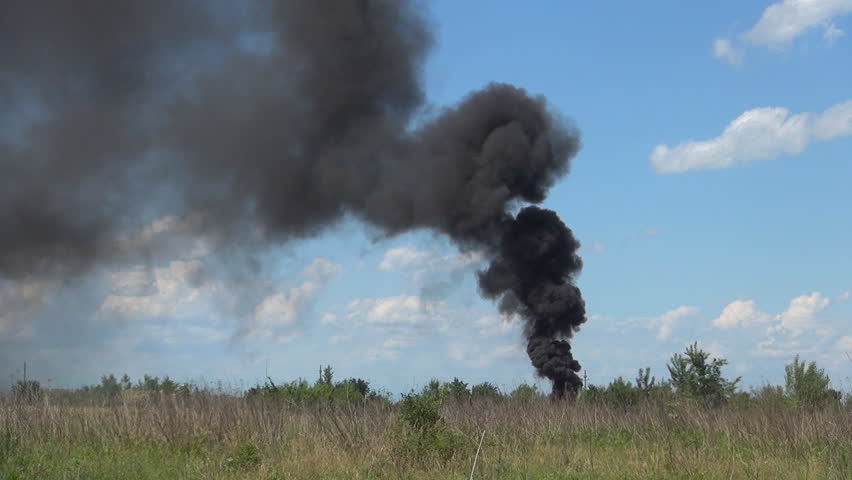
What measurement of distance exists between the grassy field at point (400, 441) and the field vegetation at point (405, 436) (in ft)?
0.16

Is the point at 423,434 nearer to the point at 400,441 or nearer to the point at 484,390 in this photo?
the point at 400,441

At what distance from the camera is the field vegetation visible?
13828mm

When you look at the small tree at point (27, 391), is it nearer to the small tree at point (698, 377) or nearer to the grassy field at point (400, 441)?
the grassy field at point (400, 441)

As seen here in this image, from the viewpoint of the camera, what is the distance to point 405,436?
14.8m

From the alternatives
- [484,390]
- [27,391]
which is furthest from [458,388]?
[27,391]

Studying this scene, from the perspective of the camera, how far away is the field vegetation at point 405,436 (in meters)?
13.8

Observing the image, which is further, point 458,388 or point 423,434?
point 458,388

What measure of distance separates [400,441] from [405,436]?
0.14 metres

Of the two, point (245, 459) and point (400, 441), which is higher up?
point (400, 441)

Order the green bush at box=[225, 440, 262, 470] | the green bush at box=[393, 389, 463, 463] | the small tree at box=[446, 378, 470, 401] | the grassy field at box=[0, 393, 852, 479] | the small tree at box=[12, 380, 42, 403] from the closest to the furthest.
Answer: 1. the grassy field at box=[0, 393, 852, 479]
2. the green bush at box=[225, 440, 262, 470]
3. the green bush at box=[393, 389, 463, 463]
4. the small tree at box=[12, 380, 42, 403]
5. the small tree at box=[446, 378, 470, 401]

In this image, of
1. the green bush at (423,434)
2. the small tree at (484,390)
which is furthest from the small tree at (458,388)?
the green bush at (423,434)

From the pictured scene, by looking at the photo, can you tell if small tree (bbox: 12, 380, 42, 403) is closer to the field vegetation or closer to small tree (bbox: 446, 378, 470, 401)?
the field vegetation

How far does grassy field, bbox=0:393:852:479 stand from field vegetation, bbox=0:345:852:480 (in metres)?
0.05

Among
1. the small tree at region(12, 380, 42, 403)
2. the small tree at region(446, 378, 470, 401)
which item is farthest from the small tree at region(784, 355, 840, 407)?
the small tree at region(12, 380, 42, 403)
